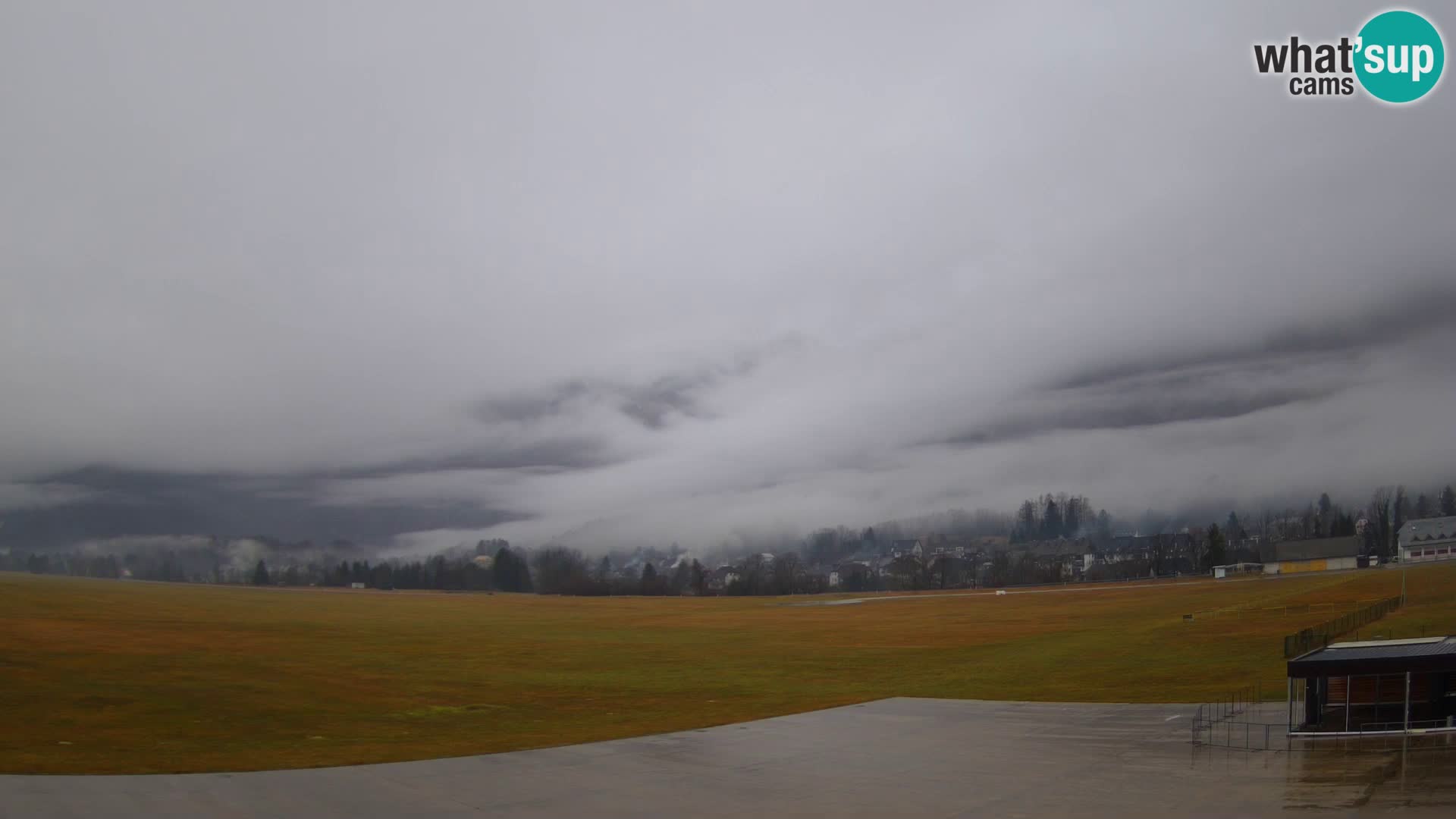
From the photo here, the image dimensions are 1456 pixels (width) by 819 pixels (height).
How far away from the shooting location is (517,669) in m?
66.1

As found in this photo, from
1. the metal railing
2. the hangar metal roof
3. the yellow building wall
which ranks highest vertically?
the hangar metal roof

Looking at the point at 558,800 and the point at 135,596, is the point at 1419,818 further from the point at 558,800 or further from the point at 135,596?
the point at 135,596

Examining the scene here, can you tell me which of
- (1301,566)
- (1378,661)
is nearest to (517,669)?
(1378,661)

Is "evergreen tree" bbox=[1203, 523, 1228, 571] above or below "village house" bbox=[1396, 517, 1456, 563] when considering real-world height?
below

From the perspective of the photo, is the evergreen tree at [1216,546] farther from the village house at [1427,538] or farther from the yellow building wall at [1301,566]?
the village house at [1427,538]

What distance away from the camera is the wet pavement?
24812 millimetres

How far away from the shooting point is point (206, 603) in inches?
5354

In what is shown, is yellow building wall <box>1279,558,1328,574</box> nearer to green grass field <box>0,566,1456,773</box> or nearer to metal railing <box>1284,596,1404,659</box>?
green grass field <box>0,566,1456,773</box>

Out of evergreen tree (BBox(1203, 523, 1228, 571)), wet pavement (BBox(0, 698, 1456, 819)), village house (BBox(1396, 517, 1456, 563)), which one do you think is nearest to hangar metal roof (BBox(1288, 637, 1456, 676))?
wet pavement (BBox(0, 698, 1456, 819))

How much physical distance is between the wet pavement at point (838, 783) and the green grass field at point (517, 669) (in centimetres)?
354

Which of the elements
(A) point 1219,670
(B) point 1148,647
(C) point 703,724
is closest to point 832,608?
(B) point 1148,647

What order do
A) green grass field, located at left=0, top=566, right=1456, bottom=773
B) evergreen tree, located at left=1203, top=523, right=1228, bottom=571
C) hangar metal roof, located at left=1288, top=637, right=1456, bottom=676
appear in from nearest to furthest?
hangar metal roof, located at left=1288, top=637, right=1456, bottom=676
green grass field, located at left=0, top=566, right=1456, bottom=773
evergreen tree, located at left=1203, top=523, right=1228, bottom=571

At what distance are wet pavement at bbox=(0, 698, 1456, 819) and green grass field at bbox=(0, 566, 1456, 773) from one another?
11.6 ft

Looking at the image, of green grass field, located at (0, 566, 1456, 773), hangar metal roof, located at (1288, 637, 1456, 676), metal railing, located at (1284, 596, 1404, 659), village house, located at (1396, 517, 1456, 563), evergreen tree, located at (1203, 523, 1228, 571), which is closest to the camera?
hangar metal roof, located at (1288, 637, 1456, 676)
